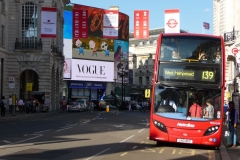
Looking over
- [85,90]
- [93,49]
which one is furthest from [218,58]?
[85,90]

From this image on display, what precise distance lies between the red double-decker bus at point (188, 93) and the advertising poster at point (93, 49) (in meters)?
76.6

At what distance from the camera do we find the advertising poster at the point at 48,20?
3919cm

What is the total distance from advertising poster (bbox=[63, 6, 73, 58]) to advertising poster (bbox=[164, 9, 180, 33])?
2175 inches

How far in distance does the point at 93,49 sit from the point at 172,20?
62863mm

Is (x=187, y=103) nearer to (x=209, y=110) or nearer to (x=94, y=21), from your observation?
(x=209, y=110)

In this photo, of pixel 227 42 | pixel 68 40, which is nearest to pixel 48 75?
pixel 227 42

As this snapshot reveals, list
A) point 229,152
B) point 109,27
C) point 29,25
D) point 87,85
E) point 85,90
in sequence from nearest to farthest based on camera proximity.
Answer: point 229,152 → point 109,27 → point 29,25 → point 87,85 → point 85,90

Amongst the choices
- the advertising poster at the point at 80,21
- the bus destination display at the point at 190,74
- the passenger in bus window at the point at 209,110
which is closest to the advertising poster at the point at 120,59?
the advertising poster at the point at 80,21

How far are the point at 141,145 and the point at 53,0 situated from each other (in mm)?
46530

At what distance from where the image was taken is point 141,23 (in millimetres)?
38562

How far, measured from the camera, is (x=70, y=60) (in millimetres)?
93875

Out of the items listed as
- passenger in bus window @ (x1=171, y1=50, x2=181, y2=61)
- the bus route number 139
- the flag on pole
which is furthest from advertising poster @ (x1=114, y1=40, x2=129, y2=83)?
the bus route number 139

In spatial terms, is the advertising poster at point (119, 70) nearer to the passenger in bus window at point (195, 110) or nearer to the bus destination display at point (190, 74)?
the bus destination display at point (190, 74)

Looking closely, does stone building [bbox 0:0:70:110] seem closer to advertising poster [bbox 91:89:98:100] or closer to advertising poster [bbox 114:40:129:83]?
advertising poster [bbox 114:40:129:83]
